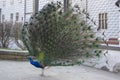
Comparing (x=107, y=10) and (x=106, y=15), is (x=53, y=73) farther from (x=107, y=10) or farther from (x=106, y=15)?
(x=107, y=10)

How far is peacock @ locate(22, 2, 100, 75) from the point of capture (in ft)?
27.7

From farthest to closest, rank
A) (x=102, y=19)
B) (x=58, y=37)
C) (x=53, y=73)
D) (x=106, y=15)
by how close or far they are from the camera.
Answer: (x=102, y=19) → (x=106, y=15) → (x=53, y=73) → (x=58, y=37)

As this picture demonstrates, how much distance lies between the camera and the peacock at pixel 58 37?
8.43 metres

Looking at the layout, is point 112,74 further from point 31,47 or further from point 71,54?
point 31,47

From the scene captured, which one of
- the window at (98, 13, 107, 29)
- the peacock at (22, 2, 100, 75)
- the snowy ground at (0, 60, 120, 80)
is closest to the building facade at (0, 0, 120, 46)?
the window at (98, 13, 107, 29)

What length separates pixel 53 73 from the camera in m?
9.63

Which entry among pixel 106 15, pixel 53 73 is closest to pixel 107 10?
pixel 106 15

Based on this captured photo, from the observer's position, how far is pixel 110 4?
51.4ft

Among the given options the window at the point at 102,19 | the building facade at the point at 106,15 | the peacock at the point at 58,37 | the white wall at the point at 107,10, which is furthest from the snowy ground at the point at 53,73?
the window at the point at 102,19

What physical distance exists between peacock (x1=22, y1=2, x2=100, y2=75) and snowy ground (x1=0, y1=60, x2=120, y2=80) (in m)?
0.53

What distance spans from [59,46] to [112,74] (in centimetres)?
256

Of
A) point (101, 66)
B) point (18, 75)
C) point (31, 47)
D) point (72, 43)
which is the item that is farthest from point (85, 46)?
point (101, 66)

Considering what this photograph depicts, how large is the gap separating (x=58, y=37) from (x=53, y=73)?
1615 millimetres

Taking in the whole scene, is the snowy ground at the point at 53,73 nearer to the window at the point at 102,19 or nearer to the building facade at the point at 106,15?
the building facade at the point at 106,15
